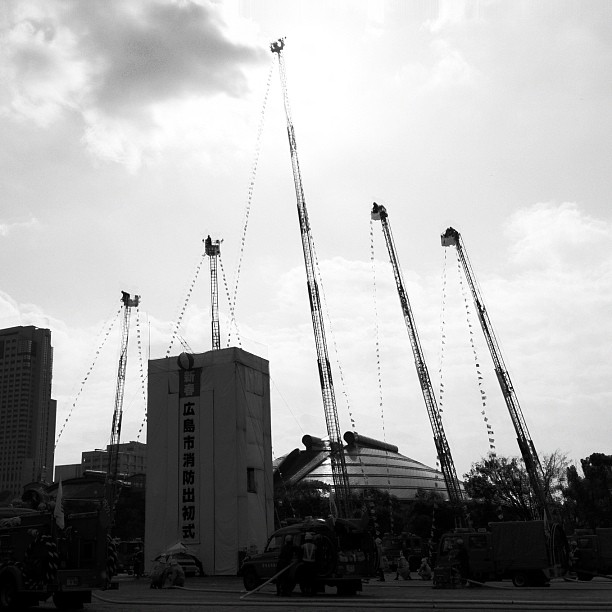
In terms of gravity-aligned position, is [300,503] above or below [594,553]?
above

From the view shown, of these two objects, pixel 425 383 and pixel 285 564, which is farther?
pixel 425 383

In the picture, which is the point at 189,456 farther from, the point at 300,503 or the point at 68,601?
the point at 300,503

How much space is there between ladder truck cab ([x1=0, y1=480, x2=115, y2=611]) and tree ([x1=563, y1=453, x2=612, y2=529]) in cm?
7222

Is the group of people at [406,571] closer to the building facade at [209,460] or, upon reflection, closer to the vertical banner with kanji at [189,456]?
the building facade at [209,460]

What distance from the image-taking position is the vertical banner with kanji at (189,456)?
176 feet

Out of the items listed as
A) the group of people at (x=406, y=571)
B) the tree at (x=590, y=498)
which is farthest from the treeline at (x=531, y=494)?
the group of people at (x=406, y=571)

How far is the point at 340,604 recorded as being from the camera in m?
20.8

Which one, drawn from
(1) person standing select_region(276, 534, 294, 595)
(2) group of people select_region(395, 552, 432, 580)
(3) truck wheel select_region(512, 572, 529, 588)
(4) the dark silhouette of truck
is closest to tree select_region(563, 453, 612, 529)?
(2) group of people select_region(395, 552, 432, 580)

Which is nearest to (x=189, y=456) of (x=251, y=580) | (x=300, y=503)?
(x=251, y=580)

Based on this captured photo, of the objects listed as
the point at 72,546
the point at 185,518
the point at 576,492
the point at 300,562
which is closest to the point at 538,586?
the point at 300,562

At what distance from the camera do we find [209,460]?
Result: 54.1 meters

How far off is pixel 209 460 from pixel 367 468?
120m

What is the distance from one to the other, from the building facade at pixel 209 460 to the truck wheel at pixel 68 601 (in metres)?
29.4

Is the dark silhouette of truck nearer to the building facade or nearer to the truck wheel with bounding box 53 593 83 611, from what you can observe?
the truck wheel with bounding box 53 593 83 611
